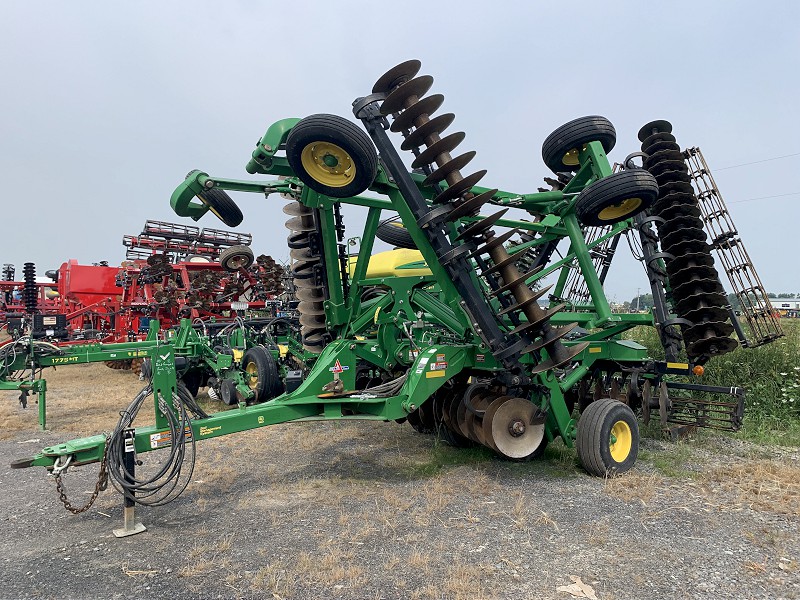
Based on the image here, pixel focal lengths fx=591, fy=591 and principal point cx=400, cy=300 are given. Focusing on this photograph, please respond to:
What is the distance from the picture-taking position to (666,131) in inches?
281

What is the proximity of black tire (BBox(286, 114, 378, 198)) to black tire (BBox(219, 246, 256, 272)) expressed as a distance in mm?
9220

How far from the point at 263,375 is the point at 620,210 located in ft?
17.7

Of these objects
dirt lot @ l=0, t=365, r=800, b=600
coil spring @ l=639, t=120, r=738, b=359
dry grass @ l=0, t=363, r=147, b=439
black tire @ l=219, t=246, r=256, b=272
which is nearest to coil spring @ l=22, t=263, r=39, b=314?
dry grass @ l=0, t=363, r=147, b=439

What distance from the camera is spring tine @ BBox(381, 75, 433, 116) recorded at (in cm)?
470

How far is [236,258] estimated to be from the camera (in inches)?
542

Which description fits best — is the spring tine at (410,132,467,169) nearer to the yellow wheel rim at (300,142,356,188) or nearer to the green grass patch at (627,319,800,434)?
the yellow wheel rim at (300,142,356,188)

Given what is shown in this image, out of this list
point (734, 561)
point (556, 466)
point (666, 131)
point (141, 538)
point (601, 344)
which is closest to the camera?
point (734, 561)

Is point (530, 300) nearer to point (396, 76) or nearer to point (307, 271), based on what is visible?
point (396, 76)

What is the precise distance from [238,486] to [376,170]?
9.59 feet

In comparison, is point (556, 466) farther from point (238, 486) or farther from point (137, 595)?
point (137, 595)

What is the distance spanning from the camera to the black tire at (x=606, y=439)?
511 cm

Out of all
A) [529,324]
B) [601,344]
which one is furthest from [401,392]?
[601,344]

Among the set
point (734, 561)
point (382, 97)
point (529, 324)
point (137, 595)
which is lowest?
point (734, 561)

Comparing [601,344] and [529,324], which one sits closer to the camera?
[529,324]
